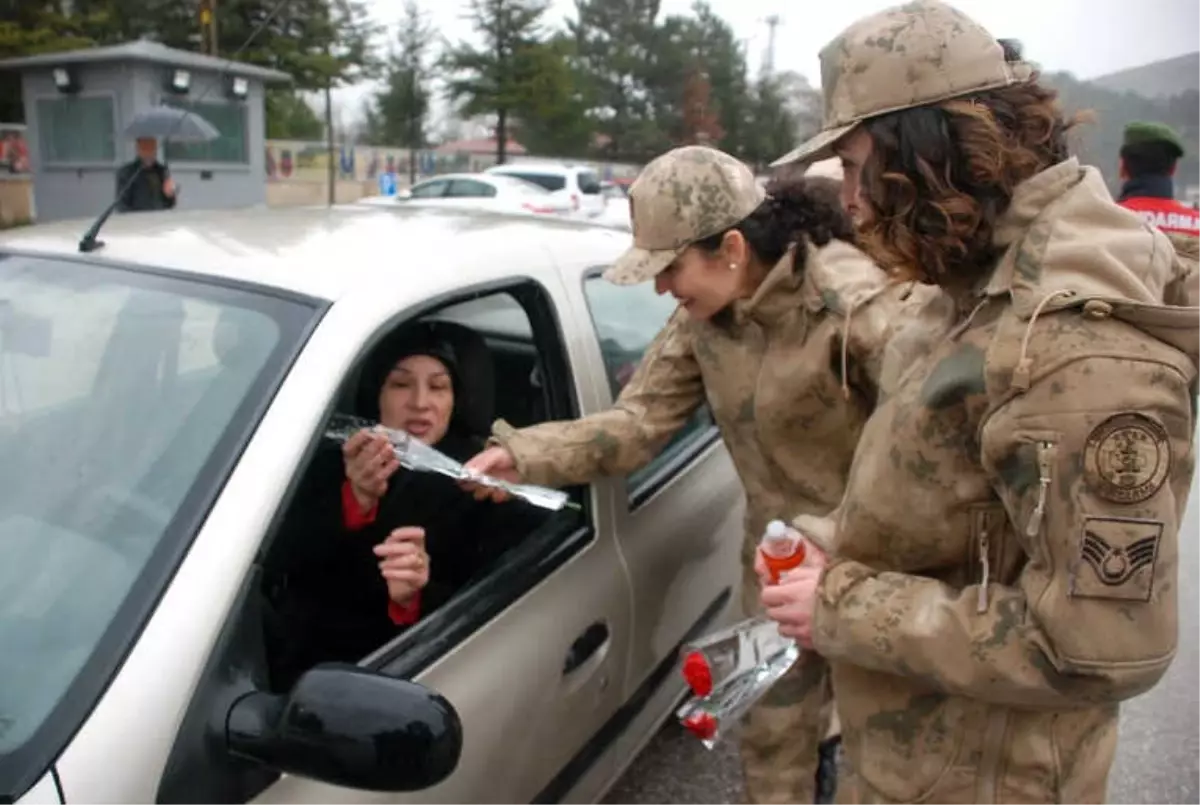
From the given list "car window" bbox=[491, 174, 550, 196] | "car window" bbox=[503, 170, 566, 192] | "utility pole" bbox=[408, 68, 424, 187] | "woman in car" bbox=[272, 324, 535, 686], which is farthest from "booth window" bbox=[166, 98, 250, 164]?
"utility pole" bbox=[408, 68, 424, 187]

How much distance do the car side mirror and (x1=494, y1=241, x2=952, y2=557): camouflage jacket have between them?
2.97ft

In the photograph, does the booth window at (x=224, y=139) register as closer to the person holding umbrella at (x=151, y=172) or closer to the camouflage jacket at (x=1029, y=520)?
the person holding umbrella at (x=151, y=172)

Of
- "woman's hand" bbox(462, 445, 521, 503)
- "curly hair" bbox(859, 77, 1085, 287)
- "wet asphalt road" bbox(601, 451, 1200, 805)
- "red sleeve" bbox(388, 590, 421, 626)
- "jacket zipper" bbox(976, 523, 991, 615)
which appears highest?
"curly hair" bbox(859, 77, 1085, 287)

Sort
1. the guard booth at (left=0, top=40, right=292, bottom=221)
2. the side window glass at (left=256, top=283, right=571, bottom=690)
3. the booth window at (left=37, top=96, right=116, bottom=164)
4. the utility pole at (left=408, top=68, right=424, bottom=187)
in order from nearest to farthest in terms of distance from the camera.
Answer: the side window glass at (left=256, top=283, right=571, bottom=690) < the guard booth at (left=0, top=40, right=292, bottom=221) < the booth window at (left=37, top=96, right=116, bottom=164) < the utility pole at (left=408, top=68, right=424, bottom=187)

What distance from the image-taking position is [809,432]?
7.67 ft

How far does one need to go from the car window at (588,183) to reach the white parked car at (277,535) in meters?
18.1

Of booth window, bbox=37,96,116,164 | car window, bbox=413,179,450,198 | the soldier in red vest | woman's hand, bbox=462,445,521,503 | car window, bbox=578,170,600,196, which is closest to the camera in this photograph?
woman's hand, bbox=462,445,521,503

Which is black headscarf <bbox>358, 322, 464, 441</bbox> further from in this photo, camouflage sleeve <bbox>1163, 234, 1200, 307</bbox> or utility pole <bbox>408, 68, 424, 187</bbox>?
utility pole <bbox>408, 68, 424, 187</bbox>

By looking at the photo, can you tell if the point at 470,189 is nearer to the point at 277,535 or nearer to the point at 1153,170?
the point at 1153,170

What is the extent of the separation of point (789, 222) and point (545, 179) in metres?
18.2

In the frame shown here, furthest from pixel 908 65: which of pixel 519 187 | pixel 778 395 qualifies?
pixel 519 187

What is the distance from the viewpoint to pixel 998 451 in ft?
4.11

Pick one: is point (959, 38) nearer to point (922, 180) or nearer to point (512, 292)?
point (922, 180)

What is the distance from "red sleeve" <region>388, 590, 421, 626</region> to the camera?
1.96 m
